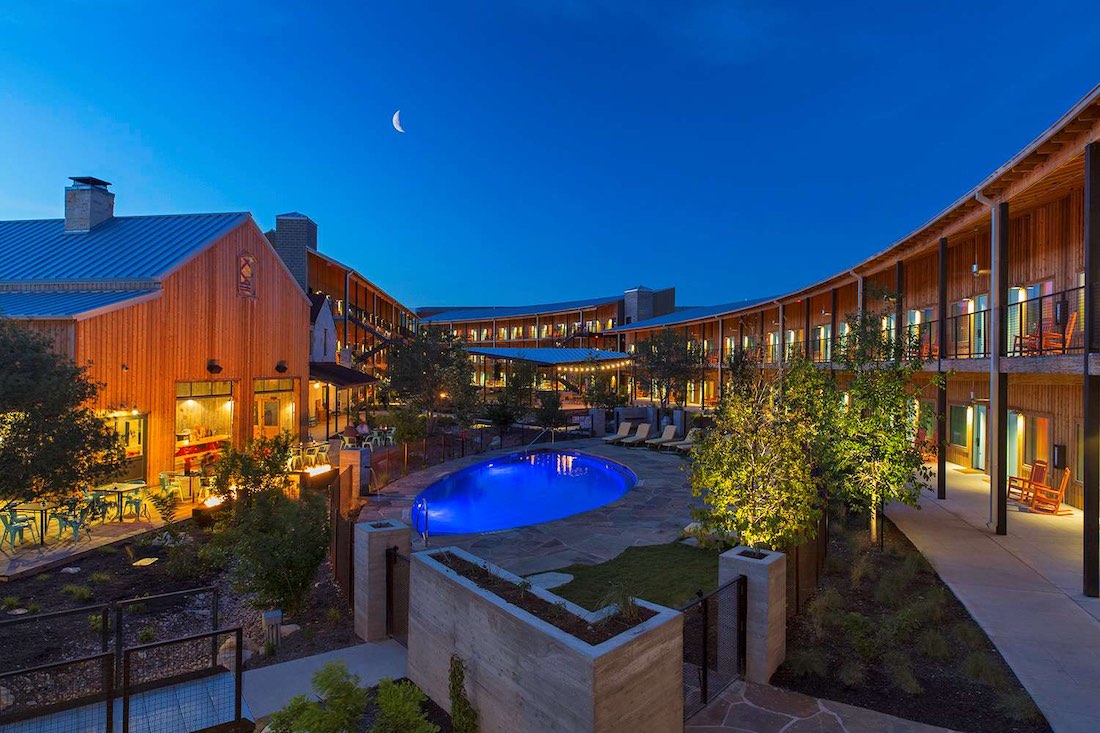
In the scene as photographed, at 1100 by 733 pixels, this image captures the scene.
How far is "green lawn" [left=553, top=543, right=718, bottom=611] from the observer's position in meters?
8.63

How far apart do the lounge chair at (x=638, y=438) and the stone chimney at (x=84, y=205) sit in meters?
20.8

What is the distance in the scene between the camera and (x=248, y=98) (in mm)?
87812

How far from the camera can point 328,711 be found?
3.96m

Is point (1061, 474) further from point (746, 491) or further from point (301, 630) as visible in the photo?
point (301, 630)

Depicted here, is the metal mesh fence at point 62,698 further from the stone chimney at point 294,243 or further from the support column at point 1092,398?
the stone chimney at point 294,243

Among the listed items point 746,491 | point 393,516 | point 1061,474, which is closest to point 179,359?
point 393,516

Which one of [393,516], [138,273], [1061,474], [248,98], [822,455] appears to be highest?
[248,98]

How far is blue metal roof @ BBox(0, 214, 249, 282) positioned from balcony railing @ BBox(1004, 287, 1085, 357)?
65.3 feet

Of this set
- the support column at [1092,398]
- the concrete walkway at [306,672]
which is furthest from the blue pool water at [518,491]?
the support column at [1092,398]

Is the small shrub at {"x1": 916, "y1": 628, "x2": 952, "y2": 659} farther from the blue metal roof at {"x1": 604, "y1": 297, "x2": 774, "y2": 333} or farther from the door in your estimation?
the blue metal roof at {"x1": 604, "y1": 297, "x2": 774, "y2": 333}

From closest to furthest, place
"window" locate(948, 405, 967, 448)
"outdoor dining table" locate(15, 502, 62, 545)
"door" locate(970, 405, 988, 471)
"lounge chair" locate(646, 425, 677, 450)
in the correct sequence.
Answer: "outdoor dining table" locate(15, 502, 62, 545) → "door" locate(970, 405, 988, 471) → "window" locate(948, 405, 967, 448) → "lounge chair" locate(646, 425, 677, 450)

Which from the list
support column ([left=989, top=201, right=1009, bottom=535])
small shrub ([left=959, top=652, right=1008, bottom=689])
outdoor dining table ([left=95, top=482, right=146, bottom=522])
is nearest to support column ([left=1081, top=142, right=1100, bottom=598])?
support column ([left=989, top=201, right=1009, bottom=535])

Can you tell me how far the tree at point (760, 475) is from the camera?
25.6 feet

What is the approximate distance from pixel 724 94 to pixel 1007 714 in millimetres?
162705
